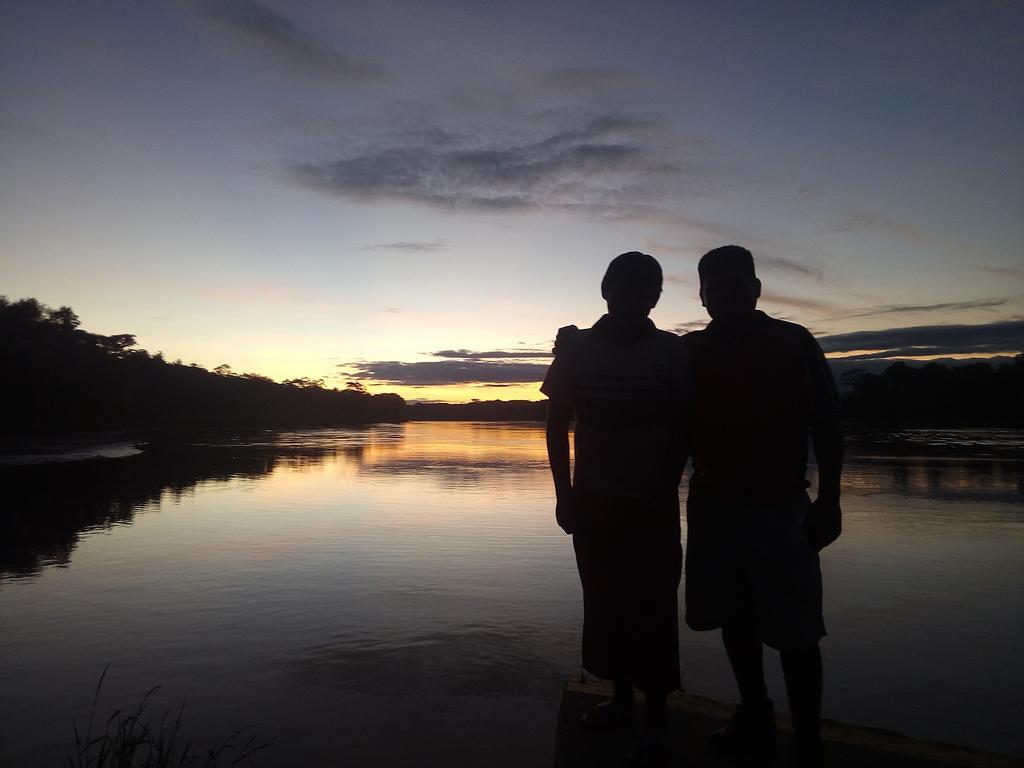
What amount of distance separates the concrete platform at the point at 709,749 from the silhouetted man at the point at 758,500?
132 mm

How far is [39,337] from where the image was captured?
55.5m

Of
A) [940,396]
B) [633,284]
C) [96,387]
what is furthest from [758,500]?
[940,396]

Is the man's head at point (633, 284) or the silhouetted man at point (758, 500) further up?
the man's head at point (633, 284)

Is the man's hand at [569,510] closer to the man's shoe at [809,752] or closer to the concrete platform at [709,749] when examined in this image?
the concrete platform at [709,749]

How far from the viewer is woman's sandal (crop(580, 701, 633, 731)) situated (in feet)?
9.62

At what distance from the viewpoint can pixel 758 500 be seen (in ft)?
8.79

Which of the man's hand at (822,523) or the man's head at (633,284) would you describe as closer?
the man's hand at (822,523)

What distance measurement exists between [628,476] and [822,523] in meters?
0.74

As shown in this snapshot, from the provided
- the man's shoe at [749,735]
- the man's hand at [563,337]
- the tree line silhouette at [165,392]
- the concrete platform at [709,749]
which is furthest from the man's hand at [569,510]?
the tree line silhouette at [165,392]

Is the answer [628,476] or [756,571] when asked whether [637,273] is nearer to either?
[628,476]

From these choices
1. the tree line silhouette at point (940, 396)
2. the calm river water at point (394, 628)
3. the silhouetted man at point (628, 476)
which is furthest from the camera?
the tree line silhouette at point (940, 396)

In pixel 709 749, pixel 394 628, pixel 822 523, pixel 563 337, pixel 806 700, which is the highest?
pixel 563 337

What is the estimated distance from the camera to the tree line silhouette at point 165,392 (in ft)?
165

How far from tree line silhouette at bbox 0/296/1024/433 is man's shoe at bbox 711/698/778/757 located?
44807 mm
